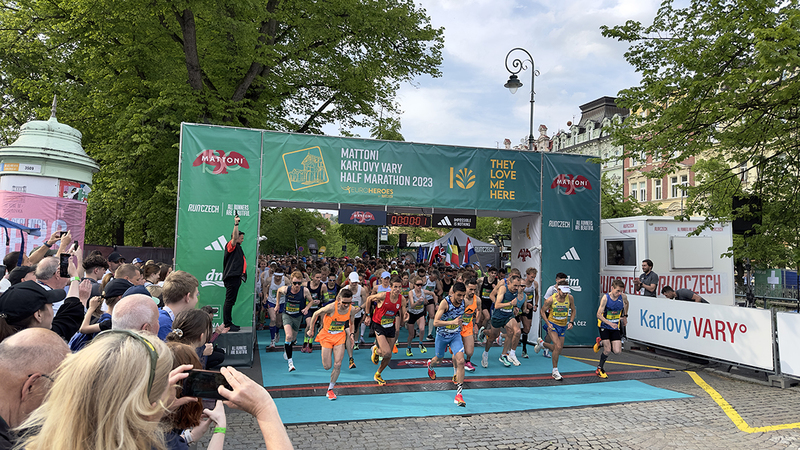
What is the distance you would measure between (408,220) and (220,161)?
4938mm

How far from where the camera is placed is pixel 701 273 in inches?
598

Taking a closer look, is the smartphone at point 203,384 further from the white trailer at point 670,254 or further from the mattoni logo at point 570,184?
the white trailer at point 670,254

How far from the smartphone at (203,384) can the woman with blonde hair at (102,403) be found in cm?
30

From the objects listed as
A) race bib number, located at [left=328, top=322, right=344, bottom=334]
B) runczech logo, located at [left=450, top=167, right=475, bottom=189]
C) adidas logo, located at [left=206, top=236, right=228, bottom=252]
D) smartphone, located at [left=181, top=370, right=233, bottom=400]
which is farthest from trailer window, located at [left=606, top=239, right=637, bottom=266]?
smartphone, located at [left=181, top=370, right=233, bottom=400]

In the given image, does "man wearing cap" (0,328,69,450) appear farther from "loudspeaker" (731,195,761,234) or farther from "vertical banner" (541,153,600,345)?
"loudspeaker" (731,195,761,234)

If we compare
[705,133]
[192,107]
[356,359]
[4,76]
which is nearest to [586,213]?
[705,133]

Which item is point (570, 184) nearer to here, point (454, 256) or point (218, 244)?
point (454, 256)

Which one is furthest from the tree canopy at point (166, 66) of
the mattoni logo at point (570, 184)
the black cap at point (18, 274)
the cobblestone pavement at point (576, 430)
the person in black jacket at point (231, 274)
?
the cobblestone pavement at point (576, 430)

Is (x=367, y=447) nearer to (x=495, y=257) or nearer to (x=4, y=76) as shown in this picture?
(x=4, y=76)

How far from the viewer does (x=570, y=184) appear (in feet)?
46.2

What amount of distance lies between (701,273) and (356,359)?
11.3 m

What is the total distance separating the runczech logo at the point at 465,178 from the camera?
13.1m

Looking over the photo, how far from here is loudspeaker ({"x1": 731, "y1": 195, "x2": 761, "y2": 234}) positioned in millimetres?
11039

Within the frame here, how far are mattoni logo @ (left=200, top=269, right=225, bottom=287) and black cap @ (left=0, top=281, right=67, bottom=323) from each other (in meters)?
7.44
